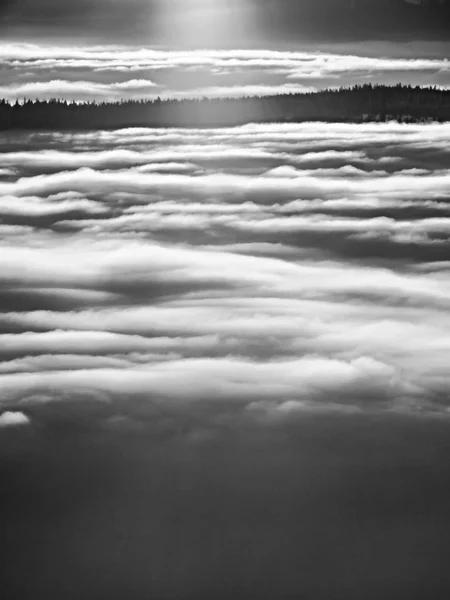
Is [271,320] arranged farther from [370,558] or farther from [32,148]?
[32,148]

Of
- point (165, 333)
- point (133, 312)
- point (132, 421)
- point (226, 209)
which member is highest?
point (226, 209)

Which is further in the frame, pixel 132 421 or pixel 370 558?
pixel 132 421

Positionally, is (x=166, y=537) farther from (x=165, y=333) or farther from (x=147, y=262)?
(x=147, y=262)

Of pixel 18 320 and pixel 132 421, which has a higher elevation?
pixel 18 320

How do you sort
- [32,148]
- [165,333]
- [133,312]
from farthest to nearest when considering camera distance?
1. [32,148]
2. [133,312]
3. [165,333]

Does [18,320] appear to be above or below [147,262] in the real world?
below

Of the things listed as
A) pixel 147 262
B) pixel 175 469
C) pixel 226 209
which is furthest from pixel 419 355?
pixel 226 209

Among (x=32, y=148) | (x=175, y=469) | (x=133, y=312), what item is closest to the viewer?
(x=175, y=469)

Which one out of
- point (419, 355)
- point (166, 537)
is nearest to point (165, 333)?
point (419, 355)

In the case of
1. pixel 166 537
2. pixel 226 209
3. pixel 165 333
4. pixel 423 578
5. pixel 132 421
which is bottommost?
pixel 423 578
